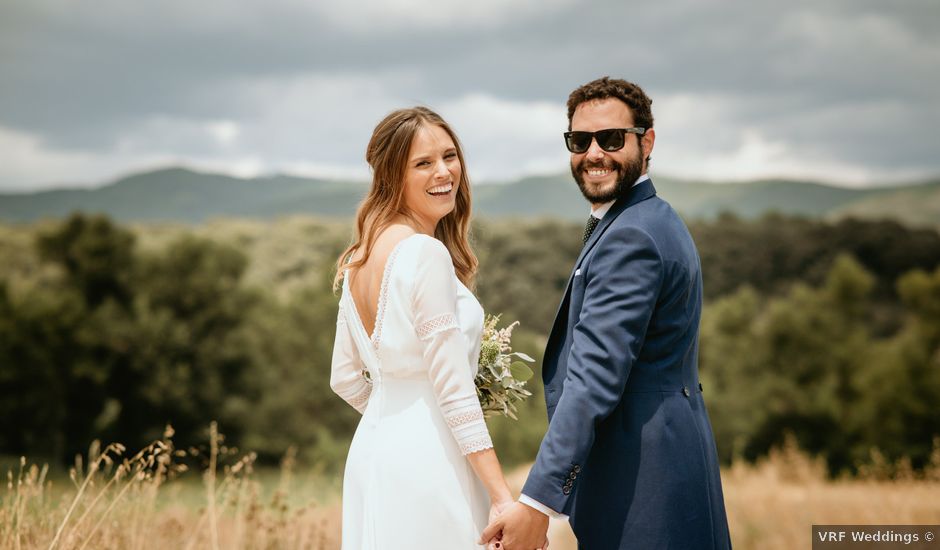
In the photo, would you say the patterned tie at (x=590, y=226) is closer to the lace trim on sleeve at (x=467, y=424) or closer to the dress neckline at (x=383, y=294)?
the dress neckline at (x=383, y=294)

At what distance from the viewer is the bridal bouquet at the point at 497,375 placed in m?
3.37

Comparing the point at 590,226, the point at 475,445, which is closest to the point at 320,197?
the point at 590,226

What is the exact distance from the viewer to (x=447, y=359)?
294cm

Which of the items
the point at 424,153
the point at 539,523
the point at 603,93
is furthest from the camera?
the point at 424,153

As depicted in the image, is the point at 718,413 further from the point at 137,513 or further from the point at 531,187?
the point at 531,187

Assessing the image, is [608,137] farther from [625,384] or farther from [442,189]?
[625,384]

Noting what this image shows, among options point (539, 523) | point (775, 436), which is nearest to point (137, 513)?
point (539, 523)

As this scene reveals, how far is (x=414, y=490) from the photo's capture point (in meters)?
2.97

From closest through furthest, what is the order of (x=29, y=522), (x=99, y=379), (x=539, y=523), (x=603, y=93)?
1. (x=539, y=523)
2. (x=603, y=93)
3. (x=29, y=522)
4. (x=99, y=379)

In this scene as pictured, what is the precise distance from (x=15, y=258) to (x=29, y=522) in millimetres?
43112

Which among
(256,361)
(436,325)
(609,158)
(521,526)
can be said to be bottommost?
(256,361)

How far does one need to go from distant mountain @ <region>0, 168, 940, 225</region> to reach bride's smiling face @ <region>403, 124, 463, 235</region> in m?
94.5

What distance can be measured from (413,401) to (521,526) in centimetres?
60

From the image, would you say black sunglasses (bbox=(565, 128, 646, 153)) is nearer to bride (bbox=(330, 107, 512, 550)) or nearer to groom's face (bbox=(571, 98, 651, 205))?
groom's face (bbox=(571, 98, 651, 205))
